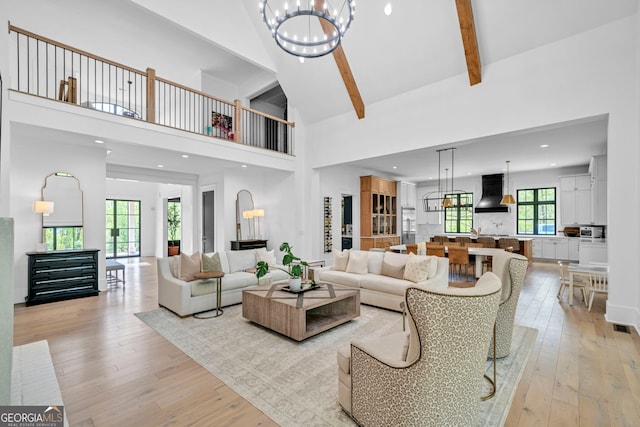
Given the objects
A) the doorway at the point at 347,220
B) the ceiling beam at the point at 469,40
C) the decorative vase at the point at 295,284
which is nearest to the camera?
the decorative vase at the point at 295,284

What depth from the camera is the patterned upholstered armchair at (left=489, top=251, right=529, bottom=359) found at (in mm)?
2660

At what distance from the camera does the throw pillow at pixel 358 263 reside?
5.16 meters

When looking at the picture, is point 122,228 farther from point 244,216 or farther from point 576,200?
point 576,200

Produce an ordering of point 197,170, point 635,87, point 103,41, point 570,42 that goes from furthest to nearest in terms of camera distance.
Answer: point 197,170 → point 103,41 → point 570,42 → point 635,87

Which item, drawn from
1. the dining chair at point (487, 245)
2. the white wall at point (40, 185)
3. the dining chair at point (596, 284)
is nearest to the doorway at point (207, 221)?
the white wall at point (40, 185)

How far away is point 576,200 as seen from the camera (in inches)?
289

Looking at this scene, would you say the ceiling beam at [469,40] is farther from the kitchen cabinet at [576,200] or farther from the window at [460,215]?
the window at [460,215]

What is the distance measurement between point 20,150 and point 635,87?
9206 millimetres

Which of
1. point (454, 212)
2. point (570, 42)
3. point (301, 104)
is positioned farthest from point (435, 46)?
point (454, 212)

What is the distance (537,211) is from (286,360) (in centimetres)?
1063

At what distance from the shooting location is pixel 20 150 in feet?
16.5

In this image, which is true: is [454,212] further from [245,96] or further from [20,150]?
[20,150]

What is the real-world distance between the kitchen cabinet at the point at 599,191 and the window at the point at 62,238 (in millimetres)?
9879

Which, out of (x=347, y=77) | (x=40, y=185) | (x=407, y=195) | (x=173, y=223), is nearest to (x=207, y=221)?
(x=173, y=223)
